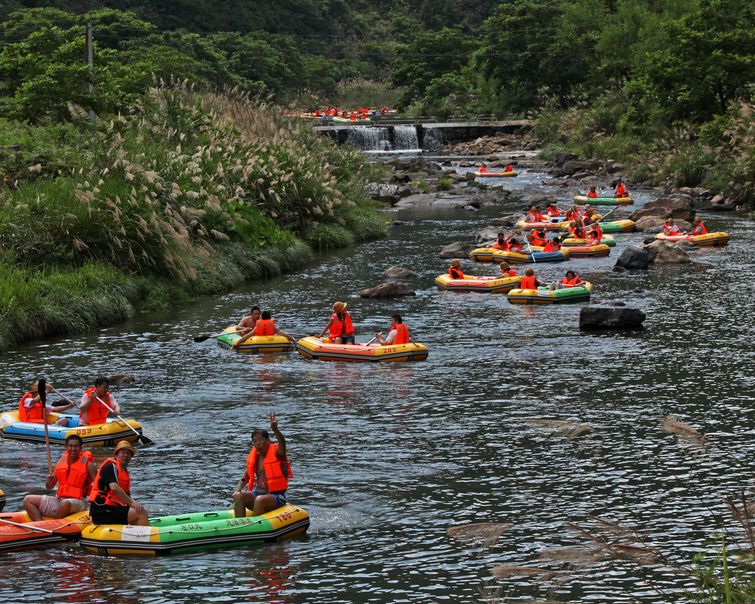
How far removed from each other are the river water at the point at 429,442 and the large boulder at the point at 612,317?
521mm

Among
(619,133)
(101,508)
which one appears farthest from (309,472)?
(619,133)

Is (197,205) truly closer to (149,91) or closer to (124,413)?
(149,91)

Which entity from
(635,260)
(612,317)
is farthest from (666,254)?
(612,317)

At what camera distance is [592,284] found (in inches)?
1470

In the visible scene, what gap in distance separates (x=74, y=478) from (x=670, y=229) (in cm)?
3307

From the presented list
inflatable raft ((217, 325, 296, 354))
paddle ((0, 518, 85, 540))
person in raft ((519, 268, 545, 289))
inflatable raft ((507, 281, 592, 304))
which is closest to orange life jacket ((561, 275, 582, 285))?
inflatable raft ((507, 281, 592, 304))

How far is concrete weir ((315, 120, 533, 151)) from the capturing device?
291 ft

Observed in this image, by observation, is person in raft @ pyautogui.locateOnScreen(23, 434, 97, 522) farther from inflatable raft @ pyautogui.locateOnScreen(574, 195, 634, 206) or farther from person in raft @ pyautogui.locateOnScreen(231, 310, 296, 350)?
inflatable raft @ pyautogui.locateOnScreen(574, 195, 634, 206)

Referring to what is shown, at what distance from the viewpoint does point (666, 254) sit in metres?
40.9

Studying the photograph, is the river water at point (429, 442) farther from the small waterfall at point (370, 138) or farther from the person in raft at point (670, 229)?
the small waterfall at point (370, 138)

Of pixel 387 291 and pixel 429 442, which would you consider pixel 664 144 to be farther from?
pixel 429 442

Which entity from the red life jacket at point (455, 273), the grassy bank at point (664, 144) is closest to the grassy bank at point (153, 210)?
the red life jacket at point (455, 273)

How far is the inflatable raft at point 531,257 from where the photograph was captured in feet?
138

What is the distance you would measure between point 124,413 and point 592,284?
19.1 m
